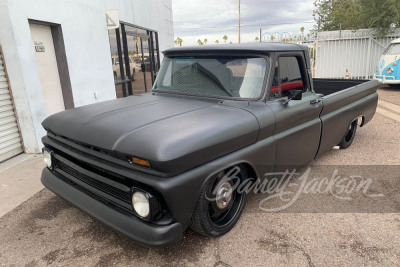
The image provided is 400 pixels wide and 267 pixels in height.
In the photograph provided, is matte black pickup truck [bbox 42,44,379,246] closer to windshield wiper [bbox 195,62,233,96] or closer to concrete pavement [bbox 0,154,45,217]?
windshield wiper [bbox 195,62,233,96]

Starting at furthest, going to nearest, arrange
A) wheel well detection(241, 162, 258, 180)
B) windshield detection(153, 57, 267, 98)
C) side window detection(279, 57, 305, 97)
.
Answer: side window detection(279, 57, 305, 97) → windshield detection(153, 57, 267, 98) → wheel well detection(241, 162, 258, 180)

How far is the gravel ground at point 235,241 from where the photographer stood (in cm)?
243

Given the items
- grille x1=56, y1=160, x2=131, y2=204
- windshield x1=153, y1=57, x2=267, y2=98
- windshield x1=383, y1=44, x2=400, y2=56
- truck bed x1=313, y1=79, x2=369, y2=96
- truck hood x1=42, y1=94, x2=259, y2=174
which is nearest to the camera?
truck hood x1=42, y1=94, x2=259, y2=174

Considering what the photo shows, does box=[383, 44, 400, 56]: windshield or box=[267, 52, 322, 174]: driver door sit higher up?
box=[383, 44, 400, 56]: windshield

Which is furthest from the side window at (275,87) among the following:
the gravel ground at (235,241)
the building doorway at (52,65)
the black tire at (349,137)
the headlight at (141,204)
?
the building doorway at (52,65)

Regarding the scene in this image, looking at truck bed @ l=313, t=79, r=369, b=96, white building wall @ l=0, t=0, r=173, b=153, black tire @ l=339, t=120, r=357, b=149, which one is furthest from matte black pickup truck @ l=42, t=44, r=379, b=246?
white building wall @ l=0, t=0, r=173, b=153

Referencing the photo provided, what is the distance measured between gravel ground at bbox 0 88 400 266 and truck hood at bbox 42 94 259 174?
2.82ft

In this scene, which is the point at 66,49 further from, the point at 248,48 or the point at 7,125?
Result: the point at 248,48

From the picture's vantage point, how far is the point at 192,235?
9.07 feet

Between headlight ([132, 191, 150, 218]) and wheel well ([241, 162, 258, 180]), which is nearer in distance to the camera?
headlight ([132, 191, 150, 218])

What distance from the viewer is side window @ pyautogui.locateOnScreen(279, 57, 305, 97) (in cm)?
325

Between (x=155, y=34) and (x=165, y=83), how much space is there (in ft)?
28.4

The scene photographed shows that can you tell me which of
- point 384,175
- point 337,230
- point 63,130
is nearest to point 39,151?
point 63,130

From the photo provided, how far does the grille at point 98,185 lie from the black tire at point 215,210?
0.58 m
